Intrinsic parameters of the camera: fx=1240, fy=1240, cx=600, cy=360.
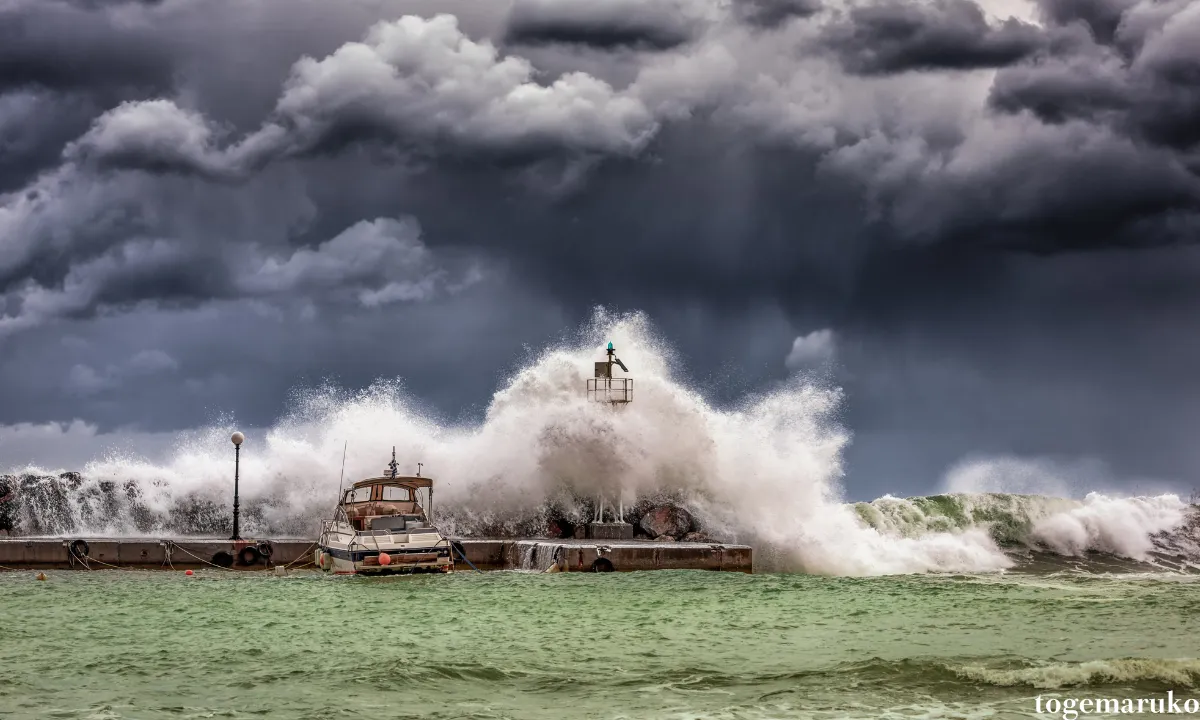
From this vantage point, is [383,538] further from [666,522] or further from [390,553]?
[666,522]

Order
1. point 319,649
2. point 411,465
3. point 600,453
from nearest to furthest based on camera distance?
1. point 319,649
2. point 600,453
3. point 411,465

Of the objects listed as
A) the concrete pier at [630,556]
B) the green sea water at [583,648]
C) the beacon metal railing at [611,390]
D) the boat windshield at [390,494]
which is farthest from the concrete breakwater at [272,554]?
the beacon metal railing at [611,390]

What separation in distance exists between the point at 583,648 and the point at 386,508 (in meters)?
16.4

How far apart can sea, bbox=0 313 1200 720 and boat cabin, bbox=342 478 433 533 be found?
173cm

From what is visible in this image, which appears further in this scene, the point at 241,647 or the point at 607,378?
the point at 607,378

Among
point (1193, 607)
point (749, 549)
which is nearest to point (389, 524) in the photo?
point (749, 549)

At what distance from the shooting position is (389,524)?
105 feet

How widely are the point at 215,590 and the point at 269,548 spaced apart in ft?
21.6

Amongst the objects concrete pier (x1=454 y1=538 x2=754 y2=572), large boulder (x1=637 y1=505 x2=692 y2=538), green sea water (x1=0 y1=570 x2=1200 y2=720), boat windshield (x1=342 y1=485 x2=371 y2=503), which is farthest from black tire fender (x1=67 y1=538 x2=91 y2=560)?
large boulder (x1=637 y1=505 x2=692 y2=538)

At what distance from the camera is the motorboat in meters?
30.8

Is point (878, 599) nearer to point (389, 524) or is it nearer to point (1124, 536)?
point (389, 524)

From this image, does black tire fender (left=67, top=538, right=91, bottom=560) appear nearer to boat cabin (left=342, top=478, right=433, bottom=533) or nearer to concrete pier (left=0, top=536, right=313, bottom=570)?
concrete pier (left=0, top=536, right=313, bottom=570)

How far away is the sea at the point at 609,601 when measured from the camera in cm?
1439

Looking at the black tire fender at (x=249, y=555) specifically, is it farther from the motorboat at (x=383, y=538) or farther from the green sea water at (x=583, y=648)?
the green sea water at (x=583, y=648)
